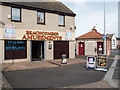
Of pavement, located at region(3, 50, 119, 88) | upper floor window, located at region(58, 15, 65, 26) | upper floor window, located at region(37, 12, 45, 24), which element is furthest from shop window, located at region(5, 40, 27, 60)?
upper floor window, located at region(58, 15, 65, 26)

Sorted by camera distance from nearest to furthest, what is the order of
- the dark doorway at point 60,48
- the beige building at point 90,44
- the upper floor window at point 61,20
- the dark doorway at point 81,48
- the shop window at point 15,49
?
the shop window at point 15,49
the dark doorway at point 60,48
the upper floor window at point 61,20
the beige building at point 90,44
the dark doorway at point 81,48

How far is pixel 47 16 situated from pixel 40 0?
9.56 ft

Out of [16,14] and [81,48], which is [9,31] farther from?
[81,48]

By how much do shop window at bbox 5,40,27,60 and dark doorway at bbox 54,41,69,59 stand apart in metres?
3.90

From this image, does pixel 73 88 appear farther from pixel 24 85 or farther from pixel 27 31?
pixel 27 31

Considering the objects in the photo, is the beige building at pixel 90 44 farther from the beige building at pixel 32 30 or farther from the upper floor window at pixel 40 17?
the upper floor window at pixel 40 17

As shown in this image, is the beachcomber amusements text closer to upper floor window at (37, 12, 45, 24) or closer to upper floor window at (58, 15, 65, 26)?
upper floor window at (37, 12, 45, 24)

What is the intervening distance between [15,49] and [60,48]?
5.56m

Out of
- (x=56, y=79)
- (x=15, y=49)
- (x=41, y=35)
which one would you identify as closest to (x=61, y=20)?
(x=41, y=35)

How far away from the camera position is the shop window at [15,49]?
11.8 m

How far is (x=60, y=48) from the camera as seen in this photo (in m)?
15.3

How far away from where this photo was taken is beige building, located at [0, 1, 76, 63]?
11.7 m

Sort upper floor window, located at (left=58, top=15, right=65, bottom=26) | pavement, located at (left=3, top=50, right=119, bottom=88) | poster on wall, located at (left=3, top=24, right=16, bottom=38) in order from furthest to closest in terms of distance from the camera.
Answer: upper floor window, located at (left=58, top=15, right=65, bottom=26) → poster on wall, located at (left=3, top=24, right=16, bottom=38) → pavement, located at (left=3, top=50, right=119, bottom=88)

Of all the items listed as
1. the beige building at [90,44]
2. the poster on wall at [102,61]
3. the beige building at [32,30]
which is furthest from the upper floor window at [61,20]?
the poster on wall at [102,61]
